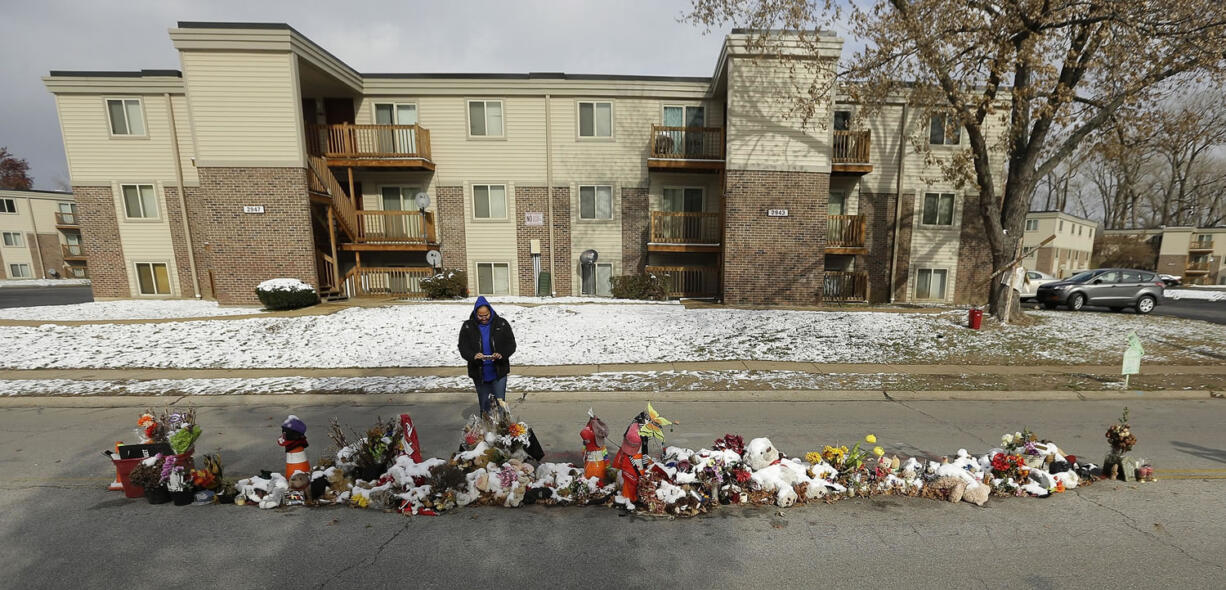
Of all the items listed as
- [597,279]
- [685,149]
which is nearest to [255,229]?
[597,279]

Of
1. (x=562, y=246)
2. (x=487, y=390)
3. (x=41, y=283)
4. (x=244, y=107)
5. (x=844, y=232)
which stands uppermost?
(x=244, y=107)

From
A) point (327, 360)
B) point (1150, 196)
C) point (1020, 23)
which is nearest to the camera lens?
point (327, 360)

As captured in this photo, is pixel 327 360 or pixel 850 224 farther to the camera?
pixel 850 224

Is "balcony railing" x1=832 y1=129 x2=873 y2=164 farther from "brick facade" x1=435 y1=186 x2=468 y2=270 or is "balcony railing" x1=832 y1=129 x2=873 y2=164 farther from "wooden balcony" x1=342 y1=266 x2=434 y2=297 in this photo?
"wooden balcony" x1=342 y1=266 x2=434 y2=297

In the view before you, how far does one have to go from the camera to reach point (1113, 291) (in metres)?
14.6

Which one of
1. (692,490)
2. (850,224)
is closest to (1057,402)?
(692,490)

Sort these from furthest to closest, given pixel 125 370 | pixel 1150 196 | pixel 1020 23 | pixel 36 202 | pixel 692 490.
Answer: pixel 1150 196
pixel 36 202
pixel 1020 23
pixel 125 370
pixel 692 490

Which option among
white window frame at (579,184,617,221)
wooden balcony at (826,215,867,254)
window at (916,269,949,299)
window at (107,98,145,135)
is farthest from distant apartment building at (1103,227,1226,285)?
window at (107,98,145,135)

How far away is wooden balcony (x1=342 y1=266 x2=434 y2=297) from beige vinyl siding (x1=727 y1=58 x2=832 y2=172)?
1151 cm

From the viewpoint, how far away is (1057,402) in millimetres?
6590

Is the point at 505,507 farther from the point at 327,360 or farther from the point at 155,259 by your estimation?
the point at 155,259

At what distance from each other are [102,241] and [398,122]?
1174cm

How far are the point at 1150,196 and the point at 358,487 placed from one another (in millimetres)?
79430

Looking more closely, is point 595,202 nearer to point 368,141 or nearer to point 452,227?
point 452,227
